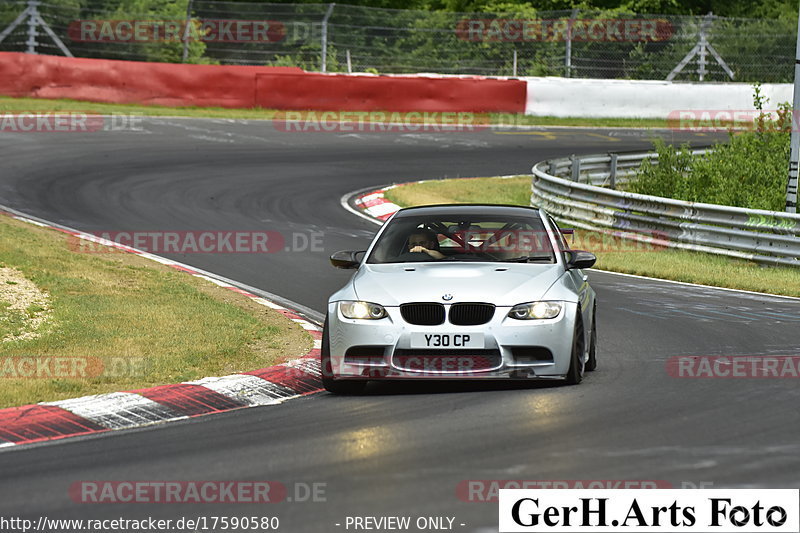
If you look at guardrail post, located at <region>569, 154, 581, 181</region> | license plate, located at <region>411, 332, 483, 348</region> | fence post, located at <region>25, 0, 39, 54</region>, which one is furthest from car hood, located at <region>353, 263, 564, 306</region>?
fence post, located at <region>25, 0, 39, 54</region>

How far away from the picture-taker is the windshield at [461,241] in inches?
412

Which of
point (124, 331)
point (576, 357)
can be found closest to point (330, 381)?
point (576, 357)

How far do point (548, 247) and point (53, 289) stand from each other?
227 inches

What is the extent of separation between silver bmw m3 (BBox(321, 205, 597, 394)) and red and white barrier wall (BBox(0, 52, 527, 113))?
2463 cm

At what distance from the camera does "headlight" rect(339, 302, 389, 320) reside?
30.9ft

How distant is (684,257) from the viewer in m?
19.1

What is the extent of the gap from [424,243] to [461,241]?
315 mm

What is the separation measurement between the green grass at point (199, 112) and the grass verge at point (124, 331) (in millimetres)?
16086

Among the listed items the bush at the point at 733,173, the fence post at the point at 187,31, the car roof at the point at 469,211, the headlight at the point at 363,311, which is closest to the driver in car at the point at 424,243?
the car roof at the point at 469,211

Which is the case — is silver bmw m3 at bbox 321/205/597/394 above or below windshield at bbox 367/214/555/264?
below

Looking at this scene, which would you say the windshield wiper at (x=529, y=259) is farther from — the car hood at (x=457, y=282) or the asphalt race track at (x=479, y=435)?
the asphalt race track at (x=479, y=435)

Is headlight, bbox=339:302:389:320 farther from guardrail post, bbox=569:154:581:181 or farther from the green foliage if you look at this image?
guardrail post, bbox=569:154:581:181

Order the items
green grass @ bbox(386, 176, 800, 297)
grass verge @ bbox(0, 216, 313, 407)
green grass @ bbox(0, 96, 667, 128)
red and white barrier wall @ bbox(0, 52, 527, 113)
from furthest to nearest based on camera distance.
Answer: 1. red and white barrier wall @ bbox(0, 52, 527, 113)
2. green grass @ bbox(0, 96, 667, 128)
3. green grass @ bbox(386, 176, 800, 297)
4. grass verge @ bbox(0, 216, 313, 407)

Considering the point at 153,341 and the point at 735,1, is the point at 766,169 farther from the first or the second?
the point at 735,1
